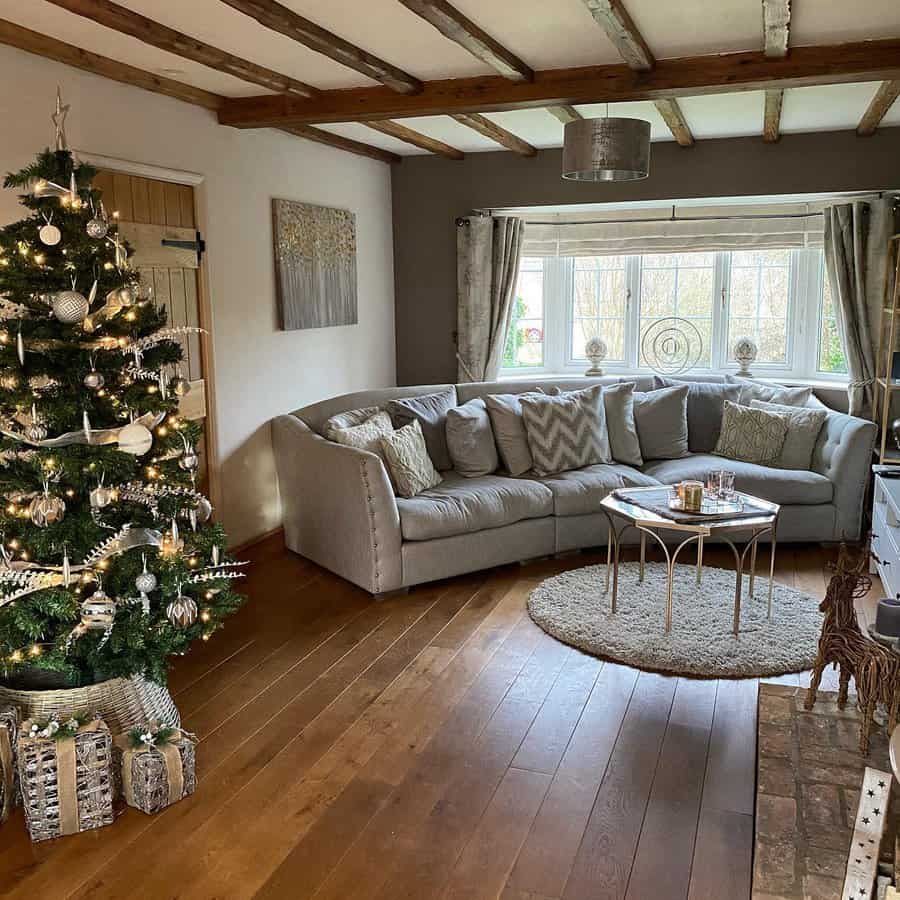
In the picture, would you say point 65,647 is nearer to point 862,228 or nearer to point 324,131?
point 324,131

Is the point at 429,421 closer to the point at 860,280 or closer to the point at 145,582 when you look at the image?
the point at 145,582

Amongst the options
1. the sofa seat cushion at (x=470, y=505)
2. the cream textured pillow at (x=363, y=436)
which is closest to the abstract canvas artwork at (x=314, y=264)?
the cream textured pillow at (x=363, y=436)

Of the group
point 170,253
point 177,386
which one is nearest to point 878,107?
point 170,253

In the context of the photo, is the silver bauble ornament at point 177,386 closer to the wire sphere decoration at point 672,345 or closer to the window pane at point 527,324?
the window pane at point 527,324

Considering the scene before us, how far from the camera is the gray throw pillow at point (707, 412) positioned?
582 cm

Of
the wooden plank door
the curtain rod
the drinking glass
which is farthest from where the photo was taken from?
the curtain rod

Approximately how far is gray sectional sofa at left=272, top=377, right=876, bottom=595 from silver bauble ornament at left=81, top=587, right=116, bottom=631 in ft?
5.75

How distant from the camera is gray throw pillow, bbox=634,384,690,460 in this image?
5691mm

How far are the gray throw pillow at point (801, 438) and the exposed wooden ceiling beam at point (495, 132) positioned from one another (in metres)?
2.38

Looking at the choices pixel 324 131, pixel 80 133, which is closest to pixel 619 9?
pixel 80 133

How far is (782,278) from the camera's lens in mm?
6523

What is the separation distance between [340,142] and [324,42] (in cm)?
232

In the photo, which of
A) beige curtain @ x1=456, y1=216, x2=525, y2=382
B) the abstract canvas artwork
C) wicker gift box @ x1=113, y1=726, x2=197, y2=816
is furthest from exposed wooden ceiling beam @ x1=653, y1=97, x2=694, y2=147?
wicker gift box @ x1=113, y1=726, x2=197, y2=816

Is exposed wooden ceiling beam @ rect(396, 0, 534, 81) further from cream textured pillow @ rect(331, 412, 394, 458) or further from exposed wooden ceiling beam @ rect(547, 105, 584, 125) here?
cream textured pillow @ rect(331, 412, 394, 458)
